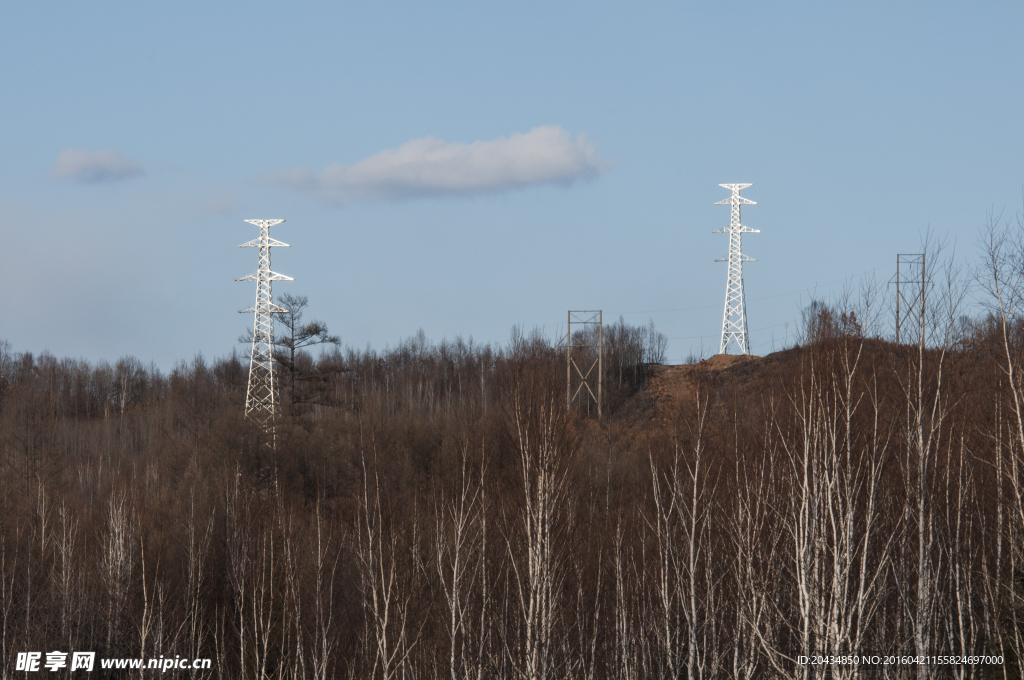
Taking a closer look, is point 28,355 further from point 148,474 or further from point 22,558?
point 22,558

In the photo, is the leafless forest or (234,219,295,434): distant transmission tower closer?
the leafless forest

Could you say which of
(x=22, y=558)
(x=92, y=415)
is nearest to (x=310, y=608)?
(x=22, y=558)

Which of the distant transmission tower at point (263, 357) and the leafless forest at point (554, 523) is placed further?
the distant transmission tower at point (263, 357)

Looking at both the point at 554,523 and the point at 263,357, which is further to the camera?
the point at 263,357

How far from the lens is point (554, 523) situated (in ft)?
30.7

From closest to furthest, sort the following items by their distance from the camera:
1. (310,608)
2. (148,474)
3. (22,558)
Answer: (310,608) → (22,558) → (148,474)

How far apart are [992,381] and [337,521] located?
2539 cm

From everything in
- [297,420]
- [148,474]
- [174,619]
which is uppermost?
[297,420]

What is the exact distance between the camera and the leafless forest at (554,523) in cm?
1017

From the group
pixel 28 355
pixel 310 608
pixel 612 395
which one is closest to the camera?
pixel 310 608

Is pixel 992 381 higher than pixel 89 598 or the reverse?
higher

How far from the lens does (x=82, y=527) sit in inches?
1422

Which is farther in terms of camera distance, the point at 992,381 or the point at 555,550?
the point at 992,381

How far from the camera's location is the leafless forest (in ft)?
33.4
